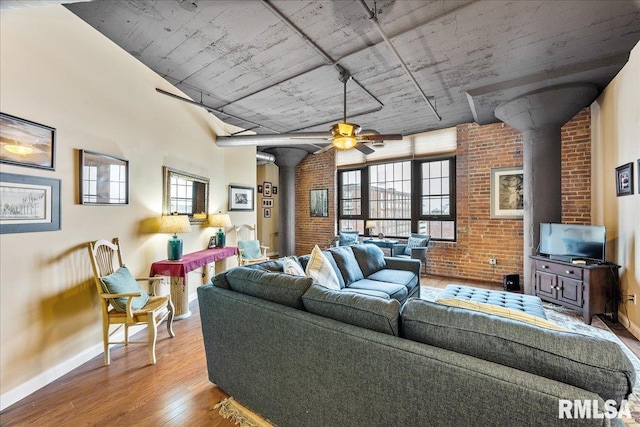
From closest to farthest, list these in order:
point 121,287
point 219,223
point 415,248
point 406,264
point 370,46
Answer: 1. point 121,287
2. point 370,46
3. point 406,264
4. point 219,223
5. point 415,248

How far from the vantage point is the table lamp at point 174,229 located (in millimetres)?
3330

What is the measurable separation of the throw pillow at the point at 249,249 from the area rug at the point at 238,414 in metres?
3.05

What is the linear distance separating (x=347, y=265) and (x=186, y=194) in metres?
2.54

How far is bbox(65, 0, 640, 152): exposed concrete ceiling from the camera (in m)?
2.39

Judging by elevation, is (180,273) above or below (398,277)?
above

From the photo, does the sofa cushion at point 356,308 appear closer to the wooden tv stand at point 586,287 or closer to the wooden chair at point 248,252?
the wooden tv stand at point 586,287

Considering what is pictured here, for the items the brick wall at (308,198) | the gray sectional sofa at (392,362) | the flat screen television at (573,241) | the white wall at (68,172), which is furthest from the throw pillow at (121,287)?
the brick wall at (308,198)

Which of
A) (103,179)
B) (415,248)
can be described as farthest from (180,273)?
(415,248)

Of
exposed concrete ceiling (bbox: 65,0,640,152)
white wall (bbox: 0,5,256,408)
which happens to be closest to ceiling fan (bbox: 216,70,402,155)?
exposed concrete ceiling (bbox: 65,0,640,152)

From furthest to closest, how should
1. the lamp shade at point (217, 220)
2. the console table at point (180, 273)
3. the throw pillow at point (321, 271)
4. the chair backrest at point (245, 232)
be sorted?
the chair backrest at point (245, 232), the lamp shade at point (217, 220), the console table at point (180, 273), the throw pillow at point (321, 271)

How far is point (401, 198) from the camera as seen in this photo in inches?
251

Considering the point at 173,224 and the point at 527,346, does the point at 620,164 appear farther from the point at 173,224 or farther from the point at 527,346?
the point at 173,224

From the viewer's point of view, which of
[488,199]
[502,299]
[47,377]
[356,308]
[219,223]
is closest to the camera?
[356,308]

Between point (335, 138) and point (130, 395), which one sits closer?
point (130, 395)
